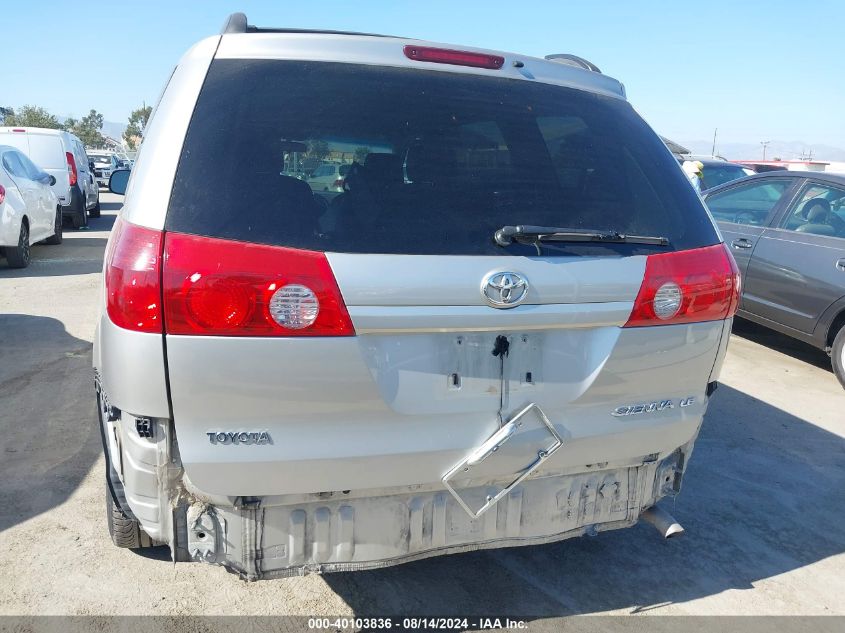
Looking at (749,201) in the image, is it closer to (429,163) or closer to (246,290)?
(429,163)

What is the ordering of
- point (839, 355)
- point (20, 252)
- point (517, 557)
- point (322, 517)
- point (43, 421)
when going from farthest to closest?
point (20, 252) → point (839, 355) → point (43, 421) → point (517, 557) → point (322, 517)

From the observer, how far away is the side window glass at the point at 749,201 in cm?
678

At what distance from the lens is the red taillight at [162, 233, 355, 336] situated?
197 cm

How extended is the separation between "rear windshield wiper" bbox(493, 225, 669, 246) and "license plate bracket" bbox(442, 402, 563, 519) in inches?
20.1

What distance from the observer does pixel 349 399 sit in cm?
208

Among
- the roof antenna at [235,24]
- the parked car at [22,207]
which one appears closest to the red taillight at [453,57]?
the roof antenna at [235,24]

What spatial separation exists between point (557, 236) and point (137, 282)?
123 cm

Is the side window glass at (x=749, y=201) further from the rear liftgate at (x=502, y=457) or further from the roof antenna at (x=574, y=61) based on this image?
the rear liftgate at (x=502, y=457)

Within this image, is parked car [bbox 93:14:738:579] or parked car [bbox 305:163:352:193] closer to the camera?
parked car [bbox 93:14:738:579]

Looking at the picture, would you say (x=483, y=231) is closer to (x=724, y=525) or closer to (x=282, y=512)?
(x=282, y=512)

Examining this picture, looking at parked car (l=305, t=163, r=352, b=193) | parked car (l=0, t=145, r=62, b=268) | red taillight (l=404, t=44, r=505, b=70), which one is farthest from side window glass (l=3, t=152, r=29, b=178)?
red taillight (l=404, t=44, r=505, b=70)

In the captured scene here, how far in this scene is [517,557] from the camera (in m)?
3.21

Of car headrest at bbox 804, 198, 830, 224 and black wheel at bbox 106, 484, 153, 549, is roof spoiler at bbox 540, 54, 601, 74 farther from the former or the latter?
car headrest at bbox 804, 198, 830, 224

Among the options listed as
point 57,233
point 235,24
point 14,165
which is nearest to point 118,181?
point 235,24
